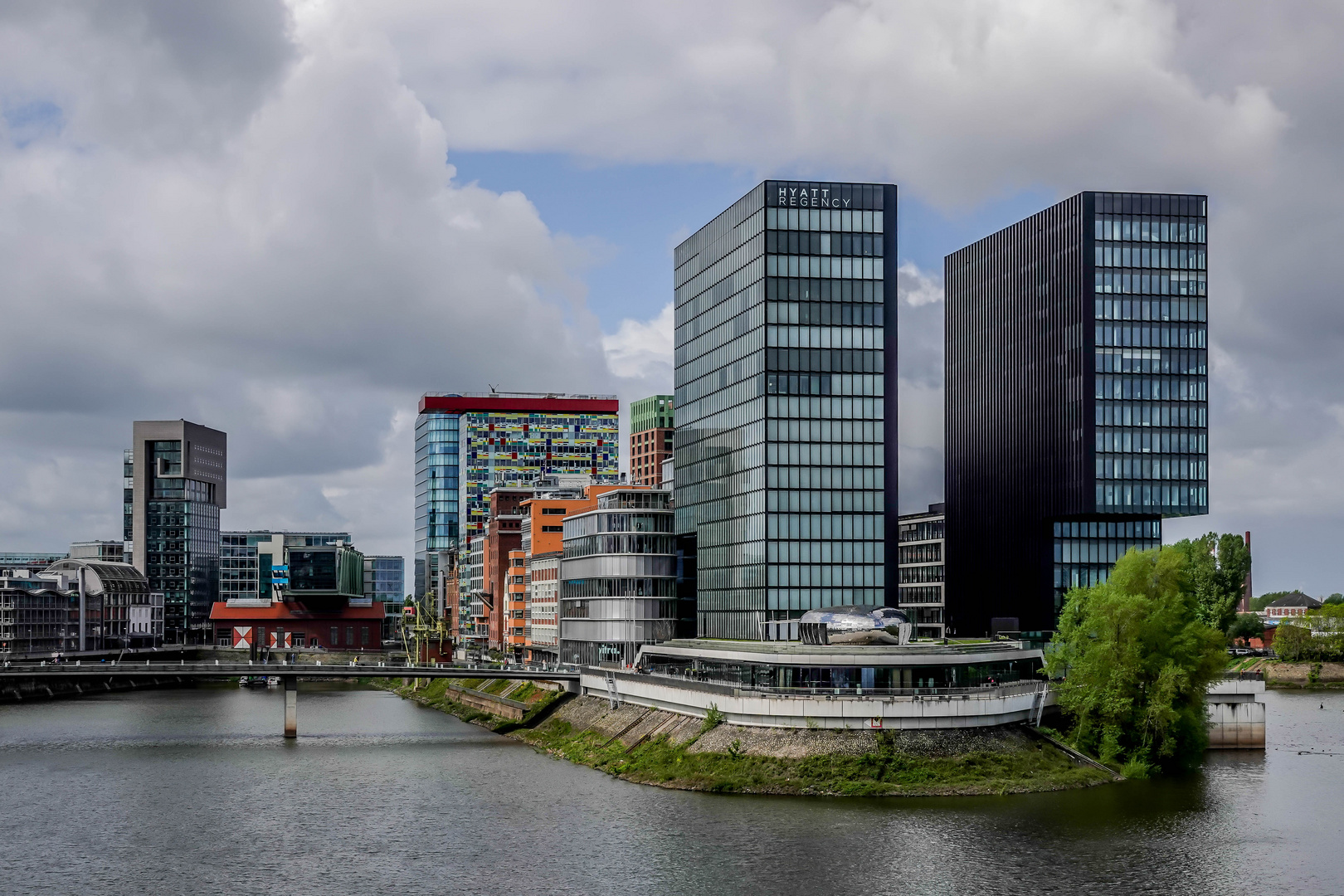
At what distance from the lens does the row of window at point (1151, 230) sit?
173m

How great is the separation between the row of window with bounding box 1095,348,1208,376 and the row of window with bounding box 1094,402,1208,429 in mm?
4053

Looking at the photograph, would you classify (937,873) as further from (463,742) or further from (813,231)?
(813,231)

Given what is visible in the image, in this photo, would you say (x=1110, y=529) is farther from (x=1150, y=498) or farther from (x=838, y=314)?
(x=838, y=314)

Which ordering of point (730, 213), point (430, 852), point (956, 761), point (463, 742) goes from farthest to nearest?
point (730, 213), point (463, 742), point (956, 761), point (430, 852)

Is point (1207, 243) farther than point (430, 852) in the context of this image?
Yes

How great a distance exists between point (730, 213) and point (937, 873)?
102766mm

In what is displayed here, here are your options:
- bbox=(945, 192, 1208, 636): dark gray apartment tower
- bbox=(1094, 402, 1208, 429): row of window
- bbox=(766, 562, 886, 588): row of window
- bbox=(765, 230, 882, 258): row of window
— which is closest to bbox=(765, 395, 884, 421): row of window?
bbox=(765, 230, 882, 258): row of window

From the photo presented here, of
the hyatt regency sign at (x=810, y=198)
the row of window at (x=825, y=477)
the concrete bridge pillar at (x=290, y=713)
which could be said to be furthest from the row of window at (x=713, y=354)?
the concrete bridge pillar at (x=290, y=713)

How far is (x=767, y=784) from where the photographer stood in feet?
318

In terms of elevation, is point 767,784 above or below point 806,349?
below

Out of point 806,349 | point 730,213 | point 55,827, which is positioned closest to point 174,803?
point 55,827

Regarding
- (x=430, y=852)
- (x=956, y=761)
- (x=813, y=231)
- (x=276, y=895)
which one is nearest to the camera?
(x=276, y=895)

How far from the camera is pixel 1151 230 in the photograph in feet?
569

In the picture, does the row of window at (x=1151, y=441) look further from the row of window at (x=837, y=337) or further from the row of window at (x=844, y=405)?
the row of window at (x=837, y=337)
